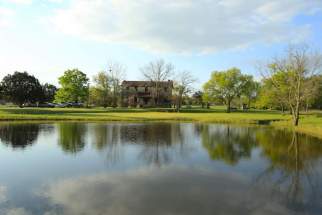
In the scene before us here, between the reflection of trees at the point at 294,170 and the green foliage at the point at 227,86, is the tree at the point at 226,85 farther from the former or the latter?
the reflection of trees at the point at 294,170

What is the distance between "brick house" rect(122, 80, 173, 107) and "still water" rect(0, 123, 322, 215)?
73099mm

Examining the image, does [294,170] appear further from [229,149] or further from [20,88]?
[20,88]

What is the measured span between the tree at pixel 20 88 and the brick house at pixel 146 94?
28250 millimetres

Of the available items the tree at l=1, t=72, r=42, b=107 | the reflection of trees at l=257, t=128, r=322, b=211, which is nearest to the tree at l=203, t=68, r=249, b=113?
the tree at l=1, t=72, r=42, b=107

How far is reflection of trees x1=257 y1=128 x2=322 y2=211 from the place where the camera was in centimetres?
1271

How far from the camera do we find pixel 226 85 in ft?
303

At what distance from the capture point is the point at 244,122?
51.9m

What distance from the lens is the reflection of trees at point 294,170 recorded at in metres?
12.7

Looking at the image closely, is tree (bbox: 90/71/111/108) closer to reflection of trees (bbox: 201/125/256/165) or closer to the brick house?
the brick house

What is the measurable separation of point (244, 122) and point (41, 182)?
139 feet

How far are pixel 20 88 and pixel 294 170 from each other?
7429 cm

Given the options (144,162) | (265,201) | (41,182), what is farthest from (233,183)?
(41,182)

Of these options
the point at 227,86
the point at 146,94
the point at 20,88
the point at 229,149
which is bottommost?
the point at 229,149

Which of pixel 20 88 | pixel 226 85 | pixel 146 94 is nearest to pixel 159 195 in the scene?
pixel 20 88
